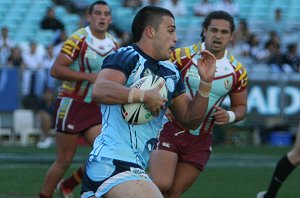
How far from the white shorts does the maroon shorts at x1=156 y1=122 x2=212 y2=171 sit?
7.60 ft

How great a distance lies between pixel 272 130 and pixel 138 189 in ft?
46.5

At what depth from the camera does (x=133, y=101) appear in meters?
6.34

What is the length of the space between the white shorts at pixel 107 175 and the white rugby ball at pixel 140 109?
0.98ft

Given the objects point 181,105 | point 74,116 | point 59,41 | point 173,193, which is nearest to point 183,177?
point 173,193

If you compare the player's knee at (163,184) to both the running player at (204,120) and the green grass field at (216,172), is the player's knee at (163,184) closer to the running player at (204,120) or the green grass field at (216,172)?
the running player at (204,120)

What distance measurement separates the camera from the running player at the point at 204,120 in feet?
28.8

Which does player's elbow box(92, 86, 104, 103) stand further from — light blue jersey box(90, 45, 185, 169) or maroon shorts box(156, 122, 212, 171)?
maroon shorts box(156, 122, 212, 171)

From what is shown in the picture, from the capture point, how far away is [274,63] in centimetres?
2114

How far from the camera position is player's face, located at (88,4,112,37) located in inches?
A: 426

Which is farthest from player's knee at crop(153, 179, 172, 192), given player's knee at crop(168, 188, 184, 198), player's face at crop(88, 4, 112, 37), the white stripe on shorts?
player's face at crop(88, 4, 112, 37)

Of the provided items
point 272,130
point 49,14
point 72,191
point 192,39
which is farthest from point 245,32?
point 72,191

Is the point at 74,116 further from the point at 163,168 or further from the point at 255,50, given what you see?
the point at 255,50

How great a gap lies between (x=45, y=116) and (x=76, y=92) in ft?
27.7

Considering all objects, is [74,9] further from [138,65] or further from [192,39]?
[138,65]
